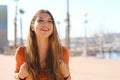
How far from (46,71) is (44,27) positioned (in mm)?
342

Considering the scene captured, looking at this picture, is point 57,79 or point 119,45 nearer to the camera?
point 57,79

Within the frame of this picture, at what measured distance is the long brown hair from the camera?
2.71 meters

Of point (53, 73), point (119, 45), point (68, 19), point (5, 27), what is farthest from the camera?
point (119, 45)

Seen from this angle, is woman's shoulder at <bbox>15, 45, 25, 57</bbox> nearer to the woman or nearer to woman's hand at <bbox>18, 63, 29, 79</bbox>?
the woman

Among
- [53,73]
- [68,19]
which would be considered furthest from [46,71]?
[68,19]

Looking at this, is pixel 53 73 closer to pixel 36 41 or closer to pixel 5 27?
pixel 36 41

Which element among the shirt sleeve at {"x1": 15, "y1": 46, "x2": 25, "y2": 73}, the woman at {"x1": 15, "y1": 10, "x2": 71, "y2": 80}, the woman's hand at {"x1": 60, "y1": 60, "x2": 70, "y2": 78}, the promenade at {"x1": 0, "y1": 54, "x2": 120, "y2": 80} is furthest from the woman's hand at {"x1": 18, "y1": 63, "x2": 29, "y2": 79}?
the promenade at {"x1": 0, "y1": 54, "x2": 120, "y2": 80}

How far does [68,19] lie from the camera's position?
39.5m

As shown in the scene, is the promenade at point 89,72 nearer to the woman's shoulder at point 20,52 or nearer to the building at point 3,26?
the woman's shoulder at point 20,52

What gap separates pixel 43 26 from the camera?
2729 millimetres

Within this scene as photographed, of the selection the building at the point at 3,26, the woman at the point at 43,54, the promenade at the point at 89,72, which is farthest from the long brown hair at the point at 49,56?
the building at the point at 3,26

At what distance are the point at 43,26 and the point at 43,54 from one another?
0.24 meters

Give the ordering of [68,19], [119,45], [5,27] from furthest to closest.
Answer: [119,45] → [5,27] → [68,19]

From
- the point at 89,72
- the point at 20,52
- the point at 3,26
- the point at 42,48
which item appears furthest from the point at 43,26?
the point at 3,26
